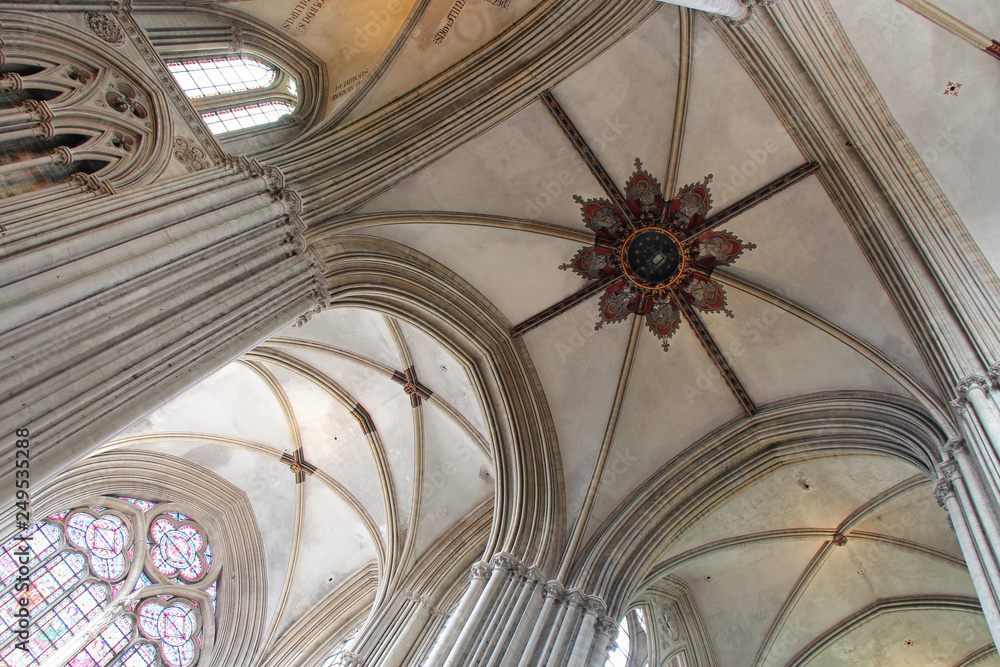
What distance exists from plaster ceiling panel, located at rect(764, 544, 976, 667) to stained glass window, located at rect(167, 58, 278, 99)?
41.3ft

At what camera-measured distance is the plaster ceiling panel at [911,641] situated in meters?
13.3

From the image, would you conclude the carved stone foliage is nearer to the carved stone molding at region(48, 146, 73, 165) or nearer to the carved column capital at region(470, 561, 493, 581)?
the carved stone molding at region(48, 146, 73, 165)

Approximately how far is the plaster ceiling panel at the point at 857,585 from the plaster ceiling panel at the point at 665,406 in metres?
Answer: 3.74

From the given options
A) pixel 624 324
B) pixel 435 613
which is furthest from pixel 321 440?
pixel 624 324

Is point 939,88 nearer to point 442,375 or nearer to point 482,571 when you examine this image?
point 442,375

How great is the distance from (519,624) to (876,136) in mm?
7994

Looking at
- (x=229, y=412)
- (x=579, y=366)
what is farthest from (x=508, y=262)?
(x=229, y=412)

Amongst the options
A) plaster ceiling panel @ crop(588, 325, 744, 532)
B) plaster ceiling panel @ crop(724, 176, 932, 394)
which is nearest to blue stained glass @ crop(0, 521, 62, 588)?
plaster ceiling panel @ crop(588, 325, 744, 532)

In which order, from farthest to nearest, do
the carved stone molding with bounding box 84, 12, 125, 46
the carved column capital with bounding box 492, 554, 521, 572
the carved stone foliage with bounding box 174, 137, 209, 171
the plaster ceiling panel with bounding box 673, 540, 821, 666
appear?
the plaster ceiling panel with bounding box 673, 540, 821, 666 → the carved column capital with bounding box 492, 554, 521, 572 → the carved stone foliage with bounding box 174, 137, 209, 171 → the carved stone molding with bounding box 84, 12, 125, 46

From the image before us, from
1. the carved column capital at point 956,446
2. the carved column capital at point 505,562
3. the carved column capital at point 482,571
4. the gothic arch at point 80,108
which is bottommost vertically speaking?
the gothic arch at point 80,108

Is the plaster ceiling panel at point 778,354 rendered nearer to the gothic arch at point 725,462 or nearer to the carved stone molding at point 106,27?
the gothic arch at point 725,462

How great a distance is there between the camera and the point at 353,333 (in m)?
13.5

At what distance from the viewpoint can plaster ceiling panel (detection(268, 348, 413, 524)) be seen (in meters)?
13.9

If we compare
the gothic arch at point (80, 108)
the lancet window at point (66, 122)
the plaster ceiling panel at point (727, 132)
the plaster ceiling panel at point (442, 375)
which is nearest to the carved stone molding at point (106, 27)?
the gothic arch at point (80, 108)
